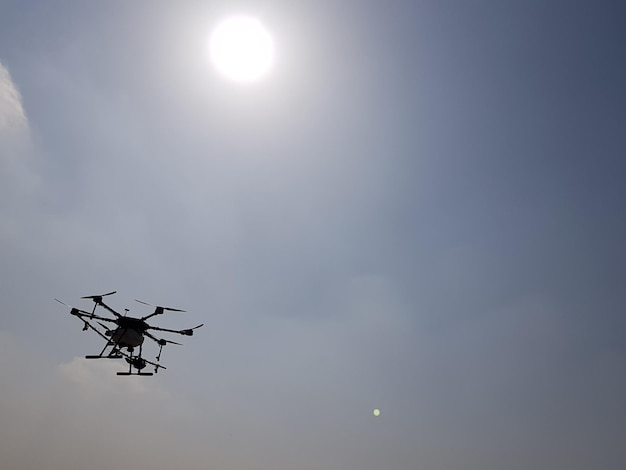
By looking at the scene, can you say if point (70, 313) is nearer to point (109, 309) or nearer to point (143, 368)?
point (109, 309)

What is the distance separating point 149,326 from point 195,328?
179 inches

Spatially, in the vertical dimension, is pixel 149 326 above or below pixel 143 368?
above

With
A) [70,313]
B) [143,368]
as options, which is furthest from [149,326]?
[70,313]

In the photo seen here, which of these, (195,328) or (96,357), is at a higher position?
(195,328)

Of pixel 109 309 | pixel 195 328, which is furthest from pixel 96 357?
pixel 195 328

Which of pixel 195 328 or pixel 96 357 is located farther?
pixel 195 328

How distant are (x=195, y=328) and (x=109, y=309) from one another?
857cm

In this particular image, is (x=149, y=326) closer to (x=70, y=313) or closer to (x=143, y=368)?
(x=143, y=368)

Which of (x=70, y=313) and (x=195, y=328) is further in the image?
(x=195, y=328)

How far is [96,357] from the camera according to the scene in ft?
134

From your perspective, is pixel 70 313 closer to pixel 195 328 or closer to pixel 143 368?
pixel 143 368

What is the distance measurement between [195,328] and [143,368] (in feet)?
20.2

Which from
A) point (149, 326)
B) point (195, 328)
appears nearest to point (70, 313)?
point (149, 326)

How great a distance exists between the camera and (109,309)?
1681 inches
